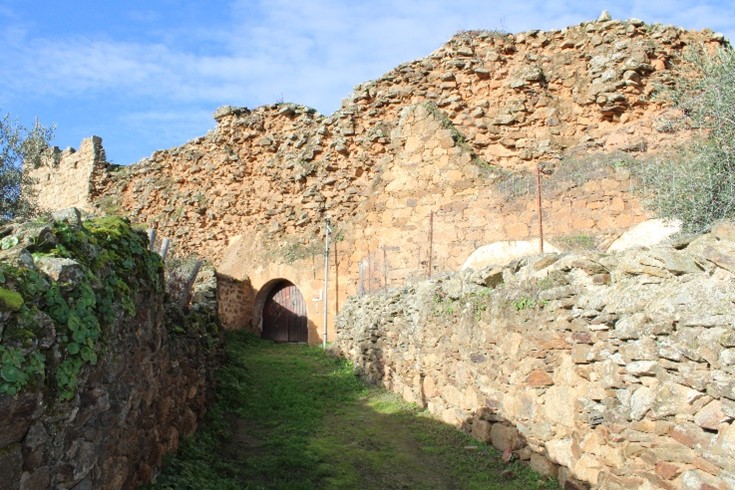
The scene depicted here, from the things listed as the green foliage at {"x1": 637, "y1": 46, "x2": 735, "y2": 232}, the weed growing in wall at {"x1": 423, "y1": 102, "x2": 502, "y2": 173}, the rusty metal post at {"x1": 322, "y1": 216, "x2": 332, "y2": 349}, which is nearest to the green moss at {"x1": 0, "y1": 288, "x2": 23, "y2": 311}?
the green foliage at {"x1": 637, "y1": 46, "x2": 735, "y2": 232}

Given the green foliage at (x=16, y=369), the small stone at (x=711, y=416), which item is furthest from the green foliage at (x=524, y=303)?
the green foliage at (x=16, y=369)

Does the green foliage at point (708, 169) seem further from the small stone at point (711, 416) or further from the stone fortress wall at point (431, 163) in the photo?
the stone fortress wall at point (431, 163)

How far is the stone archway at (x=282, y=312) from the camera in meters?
19.9

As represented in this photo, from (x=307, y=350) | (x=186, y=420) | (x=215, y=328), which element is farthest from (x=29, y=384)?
(x=307, y=350)

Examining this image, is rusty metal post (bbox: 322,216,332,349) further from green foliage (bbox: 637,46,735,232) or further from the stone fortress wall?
green foliage (bbox: 637,46,735,232)

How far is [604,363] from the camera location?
5320mm

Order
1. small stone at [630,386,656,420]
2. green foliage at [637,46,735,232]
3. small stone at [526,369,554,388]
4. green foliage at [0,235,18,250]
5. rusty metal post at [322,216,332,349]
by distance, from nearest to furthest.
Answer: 1. green foliage at [0,235,18,250]
2. small stone at [630,386,656,420]
3. small stone at [526,369,554,388]
4. green foliage at [637,46,735,232]
5. rusty metal post at [322,216,332,349]

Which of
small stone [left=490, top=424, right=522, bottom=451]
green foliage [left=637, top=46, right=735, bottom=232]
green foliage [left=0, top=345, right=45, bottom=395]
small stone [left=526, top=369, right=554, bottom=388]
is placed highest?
green foliage [left=637, top=46, right=735, bottom=232]

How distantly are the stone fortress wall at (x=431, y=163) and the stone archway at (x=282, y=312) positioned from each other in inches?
20.3

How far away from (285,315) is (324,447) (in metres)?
12.7

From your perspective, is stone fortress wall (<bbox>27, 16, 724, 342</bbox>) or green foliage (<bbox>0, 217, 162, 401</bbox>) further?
stone fortress wall (<bbox>27, 16, 724, 342</bbox>)

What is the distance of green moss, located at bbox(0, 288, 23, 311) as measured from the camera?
2.80m

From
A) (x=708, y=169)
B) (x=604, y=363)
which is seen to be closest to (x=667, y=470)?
(x=604, y=363)

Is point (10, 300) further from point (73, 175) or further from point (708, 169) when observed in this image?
point (73, 175)
